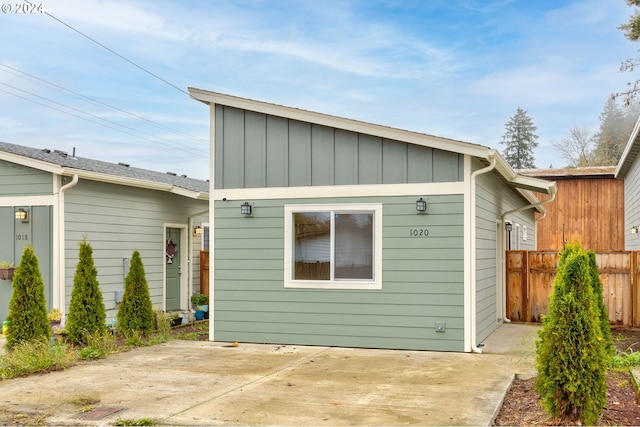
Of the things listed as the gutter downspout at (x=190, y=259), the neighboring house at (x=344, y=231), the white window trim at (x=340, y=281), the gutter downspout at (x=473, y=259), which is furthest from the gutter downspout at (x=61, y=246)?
the gutter downspout at (x=473, y=259)

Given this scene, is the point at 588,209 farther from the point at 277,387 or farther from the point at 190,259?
the point at 277,387

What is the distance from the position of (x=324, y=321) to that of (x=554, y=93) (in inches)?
822

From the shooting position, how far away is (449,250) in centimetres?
800

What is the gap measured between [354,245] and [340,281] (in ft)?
1.80

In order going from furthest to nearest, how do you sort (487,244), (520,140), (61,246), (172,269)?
(520,140)
(172,269)
(61,246)
(487,244)

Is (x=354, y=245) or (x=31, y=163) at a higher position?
(x=31, y=163)

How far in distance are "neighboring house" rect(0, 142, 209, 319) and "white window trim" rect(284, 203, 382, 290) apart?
11.8 feet

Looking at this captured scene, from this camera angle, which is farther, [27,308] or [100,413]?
[27,308]

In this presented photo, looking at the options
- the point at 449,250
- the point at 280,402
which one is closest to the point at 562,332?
the point at 280,402

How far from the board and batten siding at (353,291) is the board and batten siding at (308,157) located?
312 mm

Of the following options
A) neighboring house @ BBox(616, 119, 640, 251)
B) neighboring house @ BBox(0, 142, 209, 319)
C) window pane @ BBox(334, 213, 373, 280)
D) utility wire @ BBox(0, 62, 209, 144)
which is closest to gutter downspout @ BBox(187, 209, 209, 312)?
neighboring house @ BBox(0, 142, 209, 319)

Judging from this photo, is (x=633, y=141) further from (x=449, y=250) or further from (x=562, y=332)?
(x=562, y=332)

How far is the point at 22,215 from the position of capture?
31.9ft

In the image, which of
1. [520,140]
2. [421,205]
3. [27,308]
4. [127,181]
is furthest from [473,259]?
[520,140]
